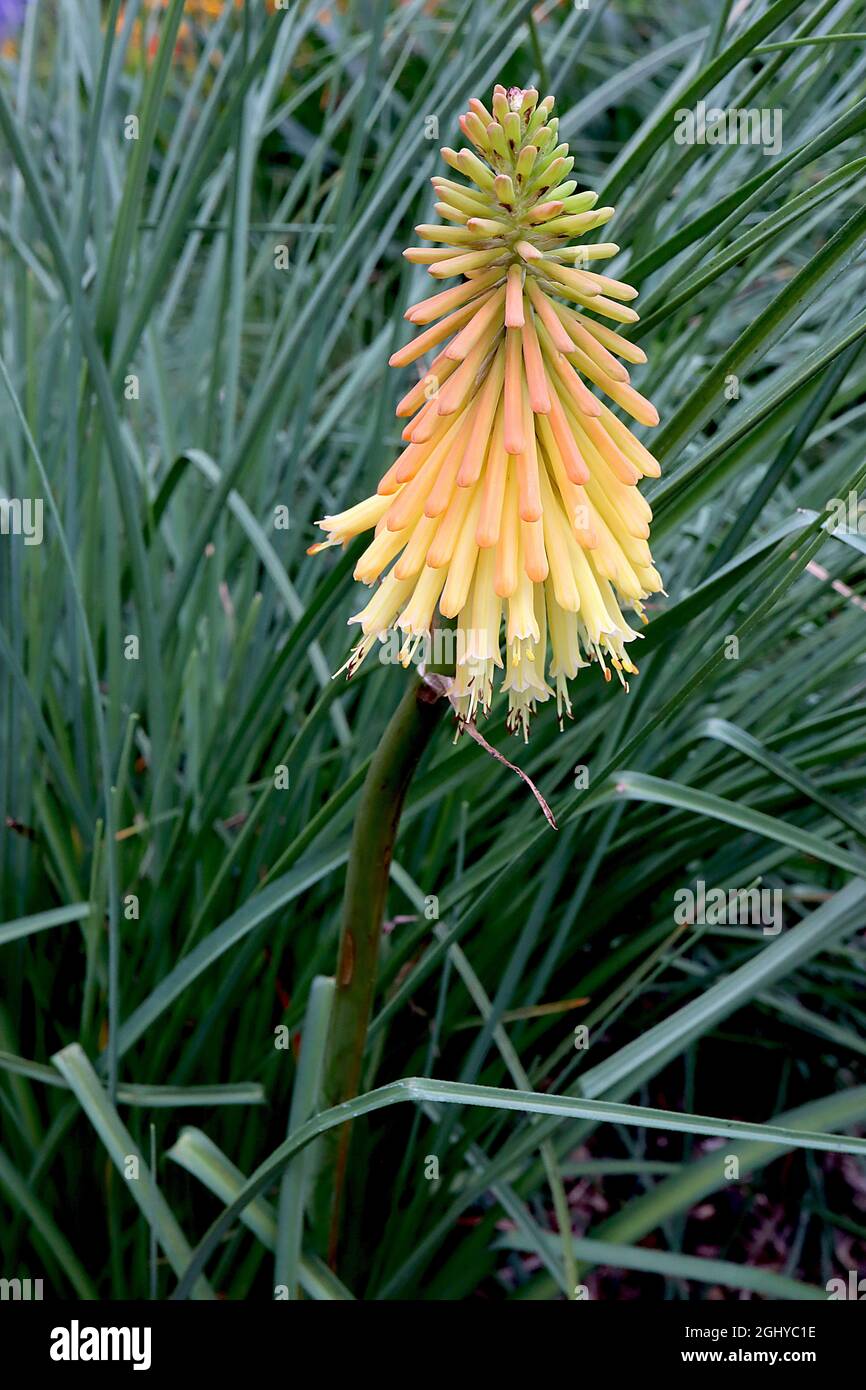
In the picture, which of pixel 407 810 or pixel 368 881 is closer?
pixel 368 881

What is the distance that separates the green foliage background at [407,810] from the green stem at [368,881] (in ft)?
0.40

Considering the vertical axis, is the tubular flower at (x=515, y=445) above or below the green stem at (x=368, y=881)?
above

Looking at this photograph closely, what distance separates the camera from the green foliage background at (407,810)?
1534 millimetres

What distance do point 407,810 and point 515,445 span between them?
767 millimetres

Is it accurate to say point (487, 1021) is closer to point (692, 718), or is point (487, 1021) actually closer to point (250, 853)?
Answer: point (250, 853)

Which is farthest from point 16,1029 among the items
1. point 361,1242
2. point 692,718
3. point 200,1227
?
point 692,718

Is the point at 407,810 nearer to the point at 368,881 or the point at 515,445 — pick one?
the point at 368,881

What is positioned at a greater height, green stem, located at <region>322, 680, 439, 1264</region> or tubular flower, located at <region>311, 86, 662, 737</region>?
tubular flower, located at <region>311, 86, 662, 737</region>

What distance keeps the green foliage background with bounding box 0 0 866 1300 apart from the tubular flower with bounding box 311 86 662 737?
6.6 inches

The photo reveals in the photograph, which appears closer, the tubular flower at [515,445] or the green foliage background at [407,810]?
the tubular flower at [515,445]

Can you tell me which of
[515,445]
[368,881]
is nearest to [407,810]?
[368,881]

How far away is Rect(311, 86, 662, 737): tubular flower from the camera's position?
1095 mm

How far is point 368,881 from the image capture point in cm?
131
